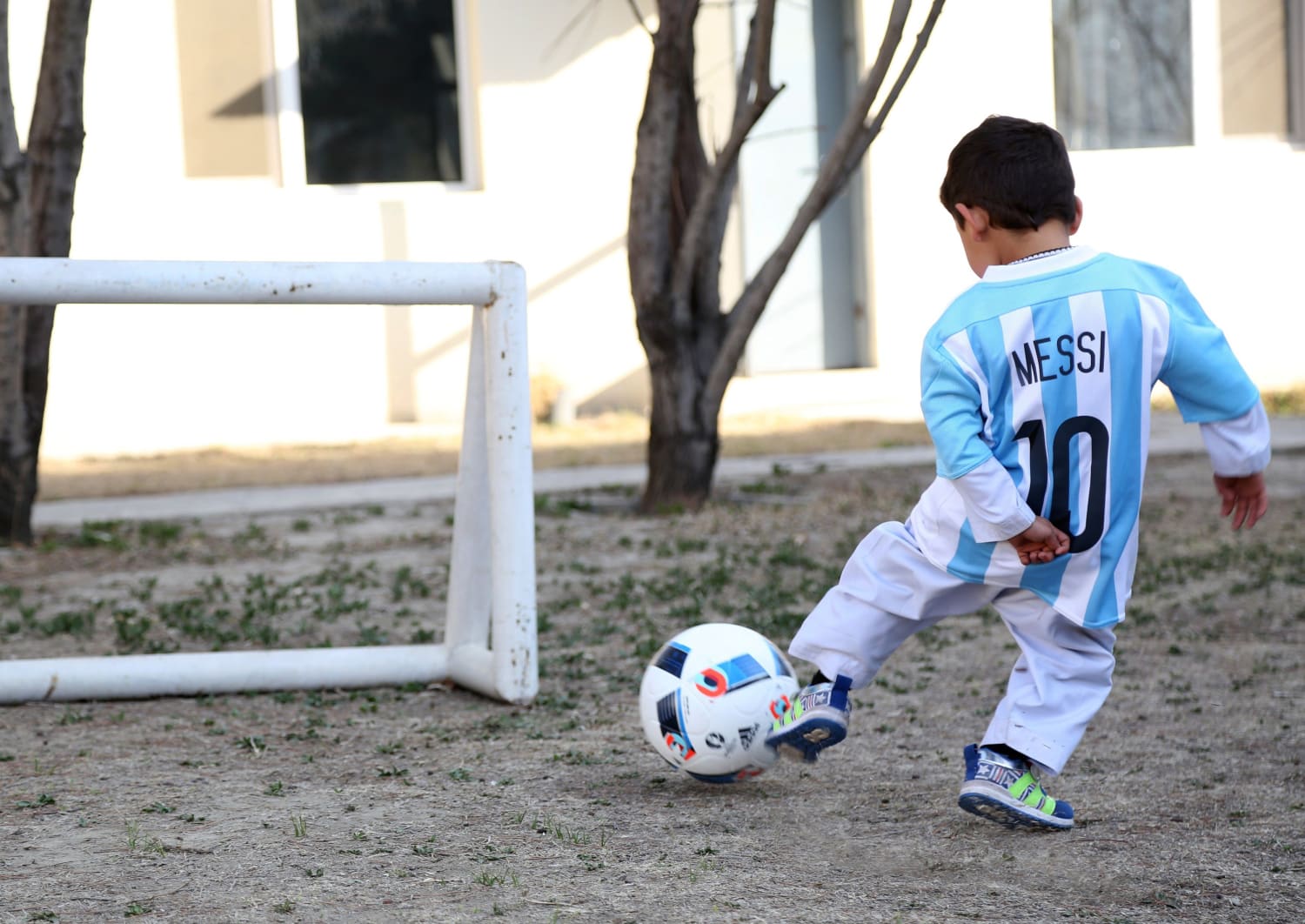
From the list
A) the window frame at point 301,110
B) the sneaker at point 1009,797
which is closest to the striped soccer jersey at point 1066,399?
the sneaker at point 1009,797

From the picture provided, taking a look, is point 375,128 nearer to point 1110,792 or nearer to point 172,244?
point 172,244

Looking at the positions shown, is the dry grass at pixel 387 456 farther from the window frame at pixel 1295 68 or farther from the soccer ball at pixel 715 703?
the soccer ball at pixel 715 703

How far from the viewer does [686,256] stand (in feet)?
21.3

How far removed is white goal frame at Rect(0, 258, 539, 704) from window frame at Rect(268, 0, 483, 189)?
684cm

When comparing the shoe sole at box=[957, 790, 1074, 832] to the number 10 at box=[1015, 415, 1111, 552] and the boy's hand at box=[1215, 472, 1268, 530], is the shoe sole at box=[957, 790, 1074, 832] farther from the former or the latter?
the boy's hand at box=[1215, 472, 1268, 530]

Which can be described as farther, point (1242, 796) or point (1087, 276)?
point (1242, 796)

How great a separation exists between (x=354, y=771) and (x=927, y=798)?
1213mm

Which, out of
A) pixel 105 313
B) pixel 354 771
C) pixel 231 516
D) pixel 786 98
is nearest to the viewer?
pixel 354 771

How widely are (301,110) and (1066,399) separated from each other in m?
8.63

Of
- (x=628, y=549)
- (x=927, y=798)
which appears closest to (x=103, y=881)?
(x=927, y=798)

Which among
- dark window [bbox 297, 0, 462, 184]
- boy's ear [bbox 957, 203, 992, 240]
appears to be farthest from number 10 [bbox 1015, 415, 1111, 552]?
dark window [bbox 297, 0, 462, 184]

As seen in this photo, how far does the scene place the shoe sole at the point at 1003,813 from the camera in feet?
8.75

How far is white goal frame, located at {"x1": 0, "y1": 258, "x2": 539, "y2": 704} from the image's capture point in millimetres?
3518

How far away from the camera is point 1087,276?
2656 millimetres
